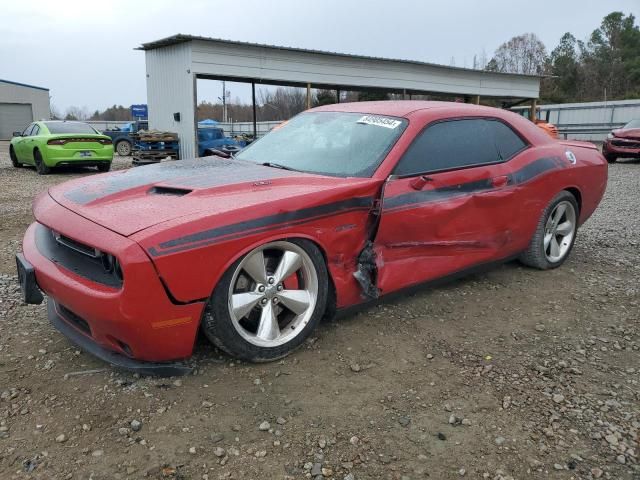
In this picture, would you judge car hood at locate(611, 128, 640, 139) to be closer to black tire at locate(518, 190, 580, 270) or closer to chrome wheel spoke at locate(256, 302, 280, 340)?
black tire at locate(518, 190, 580, 270)

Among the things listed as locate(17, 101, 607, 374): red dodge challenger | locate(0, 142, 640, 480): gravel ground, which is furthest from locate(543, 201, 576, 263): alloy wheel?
locate(0, 142, 640, 480): gravel ground

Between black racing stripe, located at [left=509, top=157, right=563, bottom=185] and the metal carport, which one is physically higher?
the metal carport

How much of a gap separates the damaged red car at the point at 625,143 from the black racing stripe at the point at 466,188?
513 inches

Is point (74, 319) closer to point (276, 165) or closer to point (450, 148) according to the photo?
point (276, 165)

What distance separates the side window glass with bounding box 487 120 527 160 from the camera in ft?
14.0

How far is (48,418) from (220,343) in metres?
0.86

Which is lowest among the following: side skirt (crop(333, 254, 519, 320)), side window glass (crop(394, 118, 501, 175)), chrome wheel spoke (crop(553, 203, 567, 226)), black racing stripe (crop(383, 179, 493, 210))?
side skirt (crop(333, 254, 519, 320))

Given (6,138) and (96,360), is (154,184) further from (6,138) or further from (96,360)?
(6,138)

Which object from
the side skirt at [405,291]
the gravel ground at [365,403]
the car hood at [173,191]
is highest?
the car hood at [173,191]

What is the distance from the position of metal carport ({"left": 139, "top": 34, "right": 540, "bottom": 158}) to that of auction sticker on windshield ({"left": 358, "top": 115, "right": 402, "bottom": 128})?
1325 cm

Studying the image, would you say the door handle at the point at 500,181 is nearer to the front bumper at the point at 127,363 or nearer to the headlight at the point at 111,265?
the front bumper at the point at 127,363

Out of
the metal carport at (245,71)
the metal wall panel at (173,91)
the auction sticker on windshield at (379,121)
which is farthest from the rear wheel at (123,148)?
the auction sticker on windshield at (379,121)

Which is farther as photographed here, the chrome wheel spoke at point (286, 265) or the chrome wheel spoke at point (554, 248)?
the chrome wheel spoke at point (554, 248)

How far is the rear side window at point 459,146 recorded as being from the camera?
11.8 ft
